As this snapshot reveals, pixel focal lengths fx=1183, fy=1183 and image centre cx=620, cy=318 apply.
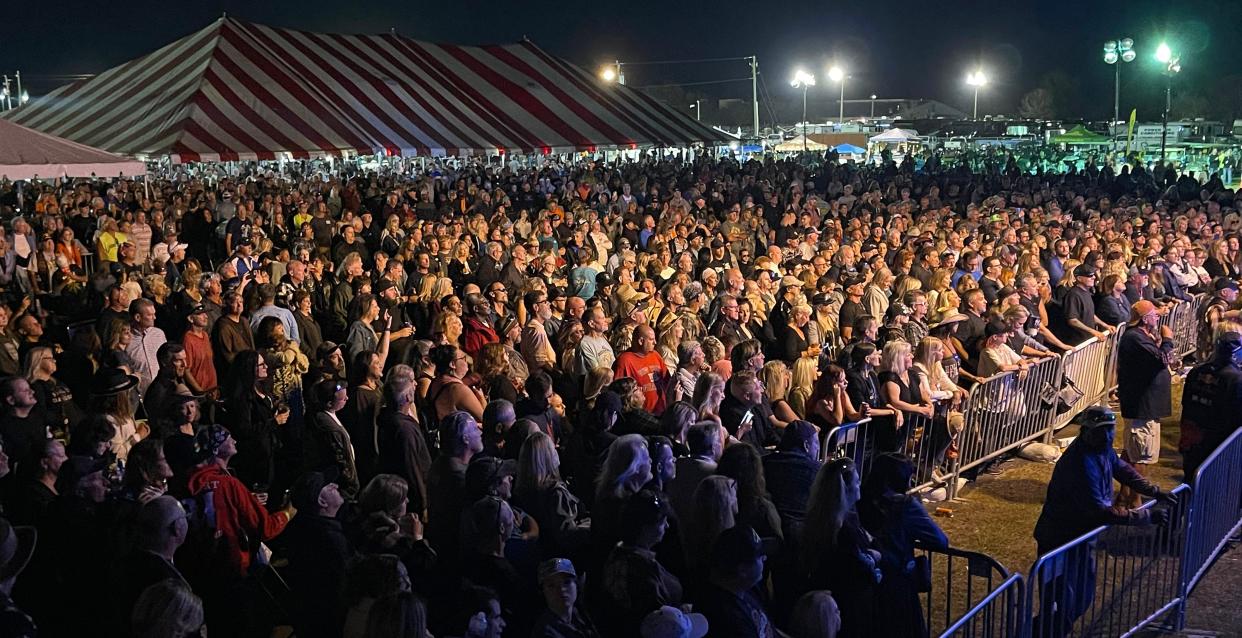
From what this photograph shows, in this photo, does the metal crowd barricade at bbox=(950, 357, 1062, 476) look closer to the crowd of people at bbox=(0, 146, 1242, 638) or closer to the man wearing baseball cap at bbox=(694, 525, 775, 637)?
the crowd of people at bbox=(0, 146, 1242, 638)

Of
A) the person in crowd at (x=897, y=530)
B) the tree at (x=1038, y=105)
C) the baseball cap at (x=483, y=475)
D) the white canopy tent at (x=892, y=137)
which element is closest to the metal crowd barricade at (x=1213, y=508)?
the person in crowd at (x=897, y=530)

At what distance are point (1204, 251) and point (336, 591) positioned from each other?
530 inches

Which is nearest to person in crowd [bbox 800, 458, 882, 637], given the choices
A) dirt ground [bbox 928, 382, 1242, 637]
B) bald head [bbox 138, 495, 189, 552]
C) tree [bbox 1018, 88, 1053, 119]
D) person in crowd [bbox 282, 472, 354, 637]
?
person in crowd [bbox 282, 472, 354, 637]

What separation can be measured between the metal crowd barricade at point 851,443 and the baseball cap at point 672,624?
3654 millimetres

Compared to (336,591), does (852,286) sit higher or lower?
higher

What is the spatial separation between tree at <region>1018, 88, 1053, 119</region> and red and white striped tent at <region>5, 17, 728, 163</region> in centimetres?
8303

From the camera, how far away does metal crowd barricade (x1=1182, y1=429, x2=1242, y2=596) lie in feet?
21.2

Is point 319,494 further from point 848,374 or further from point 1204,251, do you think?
point 1204,251

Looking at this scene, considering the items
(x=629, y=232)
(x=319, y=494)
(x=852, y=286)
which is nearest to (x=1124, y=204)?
(x=629, y=232)

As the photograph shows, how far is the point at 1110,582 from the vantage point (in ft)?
22.5

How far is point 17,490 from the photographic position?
5.40m

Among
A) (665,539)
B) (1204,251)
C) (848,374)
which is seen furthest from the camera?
(1204,251)

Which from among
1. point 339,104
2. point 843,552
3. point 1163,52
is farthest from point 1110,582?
point 1163,52

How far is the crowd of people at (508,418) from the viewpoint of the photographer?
457 cm
